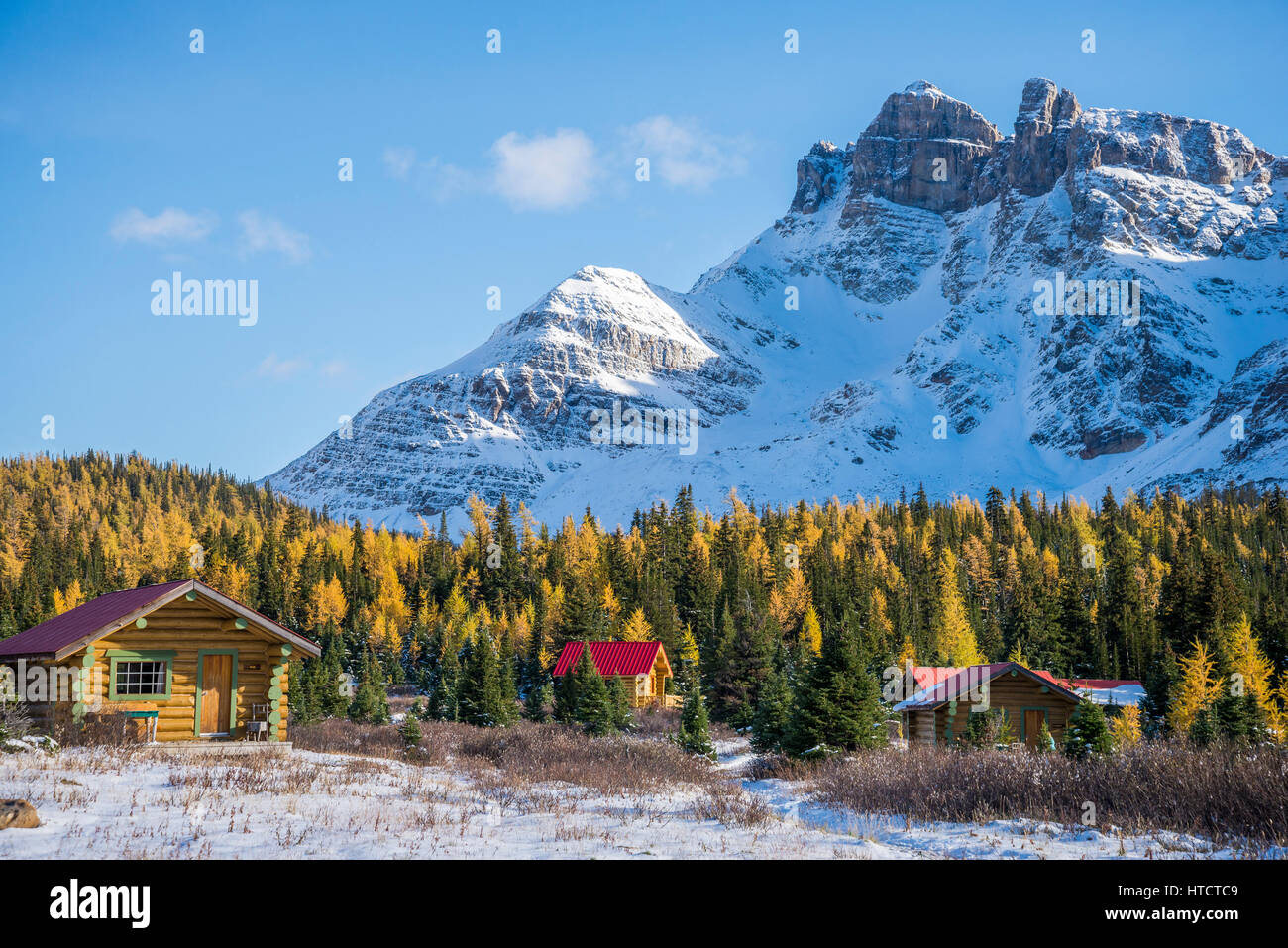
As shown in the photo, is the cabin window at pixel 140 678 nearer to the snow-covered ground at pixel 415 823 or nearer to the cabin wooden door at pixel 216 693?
the cabin wooden door at pixel 216 693

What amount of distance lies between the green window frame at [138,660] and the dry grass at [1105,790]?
14.9 m

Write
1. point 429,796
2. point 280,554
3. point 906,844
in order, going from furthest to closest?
point 280,554
point 429,796
point 906,844

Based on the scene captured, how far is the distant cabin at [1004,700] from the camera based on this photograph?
120 ft

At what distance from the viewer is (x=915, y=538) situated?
117 meters

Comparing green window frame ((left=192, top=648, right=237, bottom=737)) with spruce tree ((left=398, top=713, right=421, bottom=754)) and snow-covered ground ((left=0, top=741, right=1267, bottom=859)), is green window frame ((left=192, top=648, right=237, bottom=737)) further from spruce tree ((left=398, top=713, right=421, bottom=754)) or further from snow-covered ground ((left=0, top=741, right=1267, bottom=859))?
spruce tree ((left=398, top=713, right=421, bottom=754))

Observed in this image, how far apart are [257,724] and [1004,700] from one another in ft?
88.8

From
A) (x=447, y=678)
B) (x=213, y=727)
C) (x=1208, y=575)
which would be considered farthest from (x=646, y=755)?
(x=1208, y=575)

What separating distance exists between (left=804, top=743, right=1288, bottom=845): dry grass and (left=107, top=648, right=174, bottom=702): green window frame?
1494cm

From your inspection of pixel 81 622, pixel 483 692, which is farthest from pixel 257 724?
pixel 483 692

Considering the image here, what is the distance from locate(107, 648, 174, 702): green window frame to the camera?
2191 centimetres
